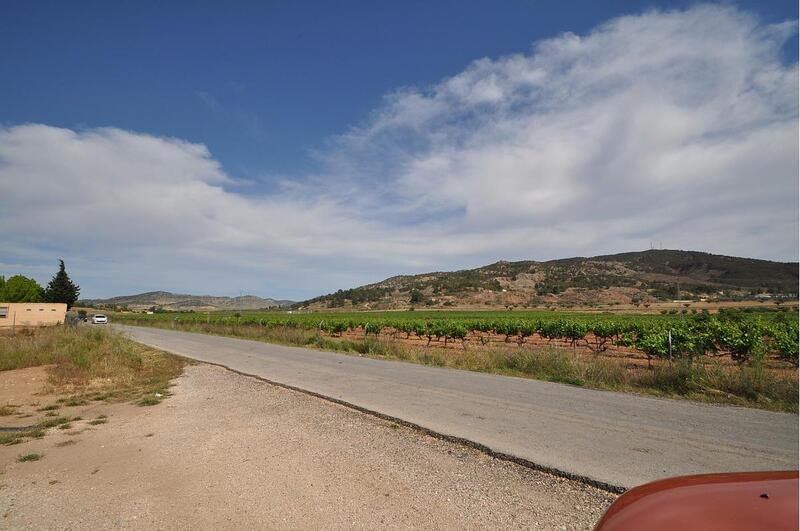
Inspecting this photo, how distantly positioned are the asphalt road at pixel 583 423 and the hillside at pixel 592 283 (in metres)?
60.7

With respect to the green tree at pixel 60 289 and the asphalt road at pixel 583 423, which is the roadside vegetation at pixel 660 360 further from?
the green tree at pixel 60 289

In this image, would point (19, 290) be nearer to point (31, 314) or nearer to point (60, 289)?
point (60, 289)

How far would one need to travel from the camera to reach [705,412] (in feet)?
26.9

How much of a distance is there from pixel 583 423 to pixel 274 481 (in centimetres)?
502

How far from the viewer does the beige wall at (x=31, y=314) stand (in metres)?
40.6

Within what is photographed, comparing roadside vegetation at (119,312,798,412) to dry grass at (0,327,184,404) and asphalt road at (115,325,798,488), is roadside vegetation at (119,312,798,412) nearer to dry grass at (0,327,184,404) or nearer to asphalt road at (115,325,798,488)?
asphalt road at (115,325,798,488)

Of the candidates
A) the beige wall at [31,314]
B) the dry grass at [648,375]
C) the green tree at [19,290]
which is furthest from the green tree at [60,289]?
the dry grass at [648,375]

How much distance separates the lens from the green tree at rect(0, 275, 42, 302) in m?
62.0

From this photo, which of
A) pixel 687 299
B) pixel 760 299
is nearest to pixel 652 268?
pixel 687 299

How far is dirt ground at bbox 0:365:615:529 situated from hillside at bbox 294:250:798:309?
6592cm

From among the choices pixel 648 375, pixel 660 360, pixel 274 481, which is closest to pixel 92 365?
pixel 274 481

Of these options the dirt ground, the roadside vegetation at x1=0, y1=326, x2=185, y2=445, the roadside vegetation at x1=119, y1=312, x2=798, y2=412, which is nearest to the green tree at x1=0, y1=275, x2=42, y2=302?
the roadside vegetation at x1=119, y1=312, x2=798, y2=412

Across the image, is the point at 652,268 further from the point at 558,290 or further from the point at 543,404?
the point at 543,404

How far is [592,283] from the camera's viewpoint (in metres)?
92.1
